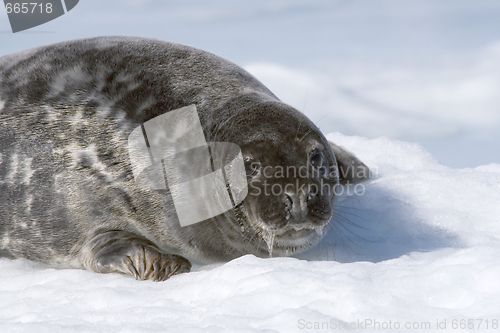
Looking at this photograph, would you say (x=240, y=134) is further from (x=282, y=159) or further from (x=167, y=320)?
(x=167, y=320)

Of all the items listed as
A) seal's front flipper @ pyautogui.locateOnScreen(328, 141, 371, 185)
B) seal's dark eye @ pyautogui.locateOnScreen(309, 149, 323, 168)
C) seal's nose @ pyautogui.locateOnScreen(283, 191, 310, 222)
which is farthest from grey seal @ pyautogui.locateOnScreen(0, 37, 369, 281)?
seal's front flipper @ pyautogui.locateOnScreen(328, 141, 371, 185)

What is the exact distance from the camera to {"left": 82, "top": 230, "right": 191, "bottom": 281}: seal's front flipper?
3.68 m

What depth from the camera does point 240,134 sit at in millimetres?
3865

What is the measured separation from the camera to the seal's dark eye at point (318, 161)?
3.84 m

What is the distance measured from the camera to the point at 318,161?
3.89 metres

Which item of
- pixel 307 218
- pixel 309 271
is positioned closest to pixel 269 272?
pixel 309 271

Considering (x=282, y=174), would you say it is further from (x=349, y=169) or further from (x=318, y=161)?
(x=349, y=169)

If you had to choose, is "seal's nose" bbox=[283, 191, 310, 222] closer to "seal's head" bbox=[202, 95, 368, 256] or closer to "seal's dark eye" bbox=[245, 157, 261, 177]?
"seal's head" bbox=[202, 95, 368, 256]

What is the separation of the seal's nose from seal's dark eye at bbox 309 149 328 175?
33 cm

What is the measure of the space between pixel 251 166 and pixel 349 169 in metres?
2.06

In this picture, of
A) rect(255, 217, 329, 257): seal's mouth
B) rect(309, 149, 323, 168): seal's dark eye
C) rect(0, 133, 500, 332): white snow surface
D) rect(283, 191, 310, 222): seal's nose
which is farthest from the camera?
rect(309, 149, 323, 168): seal's dark eye

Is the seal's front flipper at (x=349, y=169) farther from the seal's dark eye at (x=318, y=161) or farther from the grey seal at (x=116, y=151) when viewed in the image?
the seal's dark eye at (x=318, y=161)

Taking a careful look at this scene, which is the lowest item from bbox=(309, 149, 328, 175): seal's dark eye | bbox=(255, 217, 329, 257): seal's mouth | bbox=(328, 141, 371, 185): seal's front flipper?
bbox=(328, 141, 371, 185): seal's front flipper

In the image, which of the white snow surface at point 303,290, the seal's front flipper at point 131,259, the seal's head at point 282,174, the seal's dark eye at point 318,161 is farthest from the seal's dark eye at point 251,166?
the seal's front flipper at point 131,259
